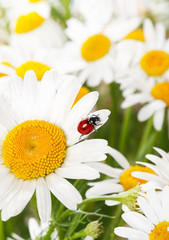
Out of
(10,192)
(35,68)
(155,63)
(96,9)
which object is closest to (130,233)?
(10,192)

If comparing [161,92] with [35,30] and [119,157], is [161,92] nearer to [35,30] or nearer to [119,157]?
[119,157]

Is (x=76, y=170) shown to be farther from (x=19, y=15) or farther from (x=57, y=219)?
(x=19, y=15)

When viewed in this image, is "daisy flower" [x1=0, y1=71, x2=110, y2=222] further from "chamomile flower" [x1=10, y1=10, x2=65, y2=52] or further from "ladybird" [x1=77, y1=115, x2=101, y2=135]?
"chamomile flower" [x1=10, y1=10, x2=65, y2=52]

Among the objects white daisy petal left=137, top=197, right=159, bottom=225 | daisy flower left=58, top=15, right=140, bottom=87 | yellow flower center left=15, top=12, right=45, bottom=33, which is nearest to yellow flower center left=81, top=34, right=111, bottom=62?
daisy flower left=58, top=15, right=140, bottom=87

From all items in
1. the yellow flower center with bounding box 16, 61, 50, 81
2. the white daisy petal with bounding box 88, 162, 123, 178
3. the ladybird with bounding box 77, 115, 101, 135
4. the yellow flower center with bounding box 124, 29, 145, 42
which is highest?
the yellow flower center with bounding box 16, 61, 50, 81

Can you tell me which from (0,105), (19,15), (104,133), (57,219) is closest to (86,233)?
(57,219)

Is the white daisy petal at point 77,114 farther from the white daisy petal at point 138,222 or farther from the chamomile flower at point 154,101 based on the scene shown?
the chamomile flower at point 154,101
